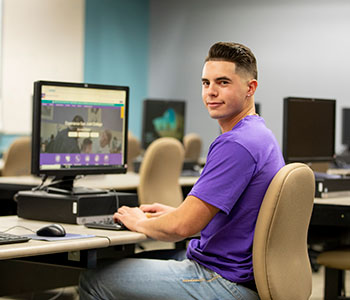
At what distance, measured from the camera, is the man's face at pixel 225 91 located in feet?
7.22

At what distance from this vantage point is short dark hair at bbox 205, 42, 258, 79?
7.25 ft

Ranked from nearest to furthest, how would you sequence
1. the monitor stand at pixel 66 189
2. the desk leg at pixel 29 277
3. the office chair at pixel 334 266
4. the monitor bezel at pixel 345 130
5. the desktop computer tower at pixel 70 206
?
the desktop computer tower at pixel 70 206, the monitor stand at pixel 66 189, the desk leg at pixel 29 277, the office chair at pixel 334 266, the monitor bezel at pixel 345 130

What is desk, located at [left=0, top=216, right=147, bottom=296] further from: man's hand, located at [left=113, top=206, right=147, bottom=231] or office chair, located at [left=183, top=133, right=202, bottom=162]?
office chair, located at [left=183, top=133, right=202, bottom=162]

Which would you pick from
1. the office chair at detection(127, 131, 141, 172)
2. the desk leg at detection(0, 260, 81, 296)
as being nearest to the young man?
the desk leg at detection(0, 260, 81, 296)

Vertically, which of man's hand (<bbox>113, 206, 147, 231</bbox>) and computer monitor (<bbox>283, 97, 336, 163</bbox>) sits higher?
computer monitor (<bbox>283, 97, 336, 163</bbox>)

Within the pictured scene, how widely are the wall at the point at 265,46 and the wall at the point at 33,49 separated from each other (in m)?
1.51

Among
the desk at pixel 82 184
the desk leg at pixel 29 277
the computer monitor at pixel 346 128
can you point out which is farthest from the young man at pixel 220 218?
the computer monitor at pixel 346 128

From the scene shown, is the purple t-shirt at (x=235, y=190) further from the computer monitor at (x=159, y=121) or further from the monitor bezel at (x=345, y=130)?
the monitor bezel at (x=345, y=130)

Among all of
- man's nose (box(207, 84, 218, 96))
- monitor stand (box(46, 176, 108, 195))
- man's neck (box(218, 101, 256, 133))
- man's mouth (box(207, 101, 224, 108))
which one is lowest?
monitor stand (box(46, 176, 108, 195))

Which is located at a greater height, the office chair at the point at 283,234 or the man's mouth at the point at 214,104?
the man's mouth at the point at 214,104

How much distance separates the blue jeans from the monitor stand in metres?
0.51

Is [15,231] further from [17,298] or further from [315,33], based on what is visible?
[315,33]

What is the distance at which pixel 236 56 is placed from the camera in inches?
86.9

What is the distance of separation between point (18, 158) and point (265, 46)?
4474 millimetres
